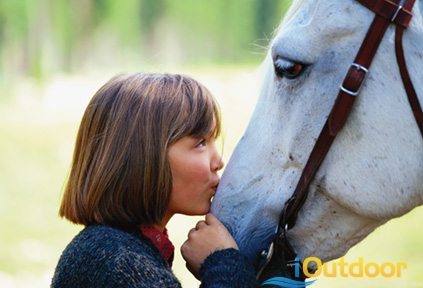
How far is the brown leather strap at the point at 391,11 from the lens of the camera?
83.5 inches

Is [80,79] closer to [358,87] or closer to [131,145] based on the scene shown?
[131,145]

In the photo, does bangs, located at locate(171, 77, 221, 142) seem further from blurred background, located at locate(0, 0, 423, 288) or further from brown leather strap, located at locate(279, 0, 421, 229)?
blurred background, located at locate(0, 0, 423, 288)

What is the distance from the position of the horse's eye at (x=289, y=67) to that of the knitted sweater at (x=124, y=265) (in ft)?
1.60

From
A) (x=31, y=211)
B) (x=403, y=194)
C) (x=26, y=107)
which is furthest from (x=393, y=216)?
(x=26, y=107)

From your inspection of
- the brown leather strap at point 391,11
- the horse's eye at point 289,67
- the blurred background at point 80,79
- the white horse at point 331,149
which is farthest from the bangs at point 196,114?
the blurred background at point 80,79

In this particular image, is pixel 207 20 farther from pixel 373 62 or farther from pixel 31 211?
pixel 373 62

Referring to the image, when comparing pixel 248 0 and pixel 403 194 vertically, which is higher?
pixel 403 194

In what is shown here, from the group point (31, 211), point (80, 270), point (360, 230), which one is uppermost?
point (360, 230)

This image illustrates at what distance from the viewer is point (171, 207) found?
2.31 metres

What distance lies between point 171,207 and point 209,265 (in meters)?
0.22

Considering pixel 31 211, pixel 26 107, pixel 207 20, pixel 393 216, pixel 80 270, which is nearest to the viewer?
pixel 80 270

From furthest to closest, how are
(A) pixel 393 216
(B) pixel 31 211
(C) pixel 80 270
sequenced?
(B) pixel 31 211, (A) pixel 393 216, (C) pixel 80 270

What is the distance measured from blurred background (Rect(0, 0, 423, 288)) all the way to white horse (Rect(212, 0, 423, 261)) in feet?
3.19

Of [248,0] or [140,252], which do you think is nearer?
[140,252]
